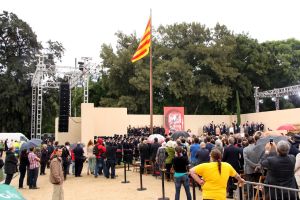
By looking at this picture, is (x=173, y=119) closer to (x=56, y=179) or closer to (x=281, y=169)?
(x=56, y=179)

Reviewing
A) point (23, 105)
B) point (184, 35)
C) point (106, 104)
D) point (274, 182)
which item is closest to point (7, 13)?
point (23, 105)

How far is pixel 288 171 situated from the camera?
514 centimetres

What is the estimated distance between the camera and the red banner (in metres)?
28.8

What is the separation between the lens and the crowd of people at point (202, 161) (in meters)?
4.83

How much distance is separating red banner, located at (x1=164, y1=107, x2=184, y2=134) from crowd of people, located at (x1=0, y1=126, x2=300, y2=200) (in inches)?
424

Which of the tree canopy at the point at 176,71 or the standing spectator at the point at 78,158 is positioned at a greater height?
the tree canopy at the point at 176,71

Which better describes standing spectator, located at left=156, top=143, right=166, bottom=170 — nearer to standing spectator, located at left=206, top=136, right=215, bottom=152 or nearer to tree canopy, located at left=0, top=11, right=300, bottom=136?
standing spectator, located at left=206, top=136, right=215, bottom=152

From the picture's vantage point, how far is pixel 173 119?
29062 mm

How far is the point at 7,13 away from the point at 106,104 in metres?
15.1

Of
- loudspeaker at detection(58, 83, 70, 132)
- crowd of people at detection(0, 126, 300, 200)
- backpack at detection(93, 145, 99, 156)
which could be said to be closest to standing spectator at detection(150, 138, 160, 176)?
crowd of people at detection(0, 126, 300, 200)

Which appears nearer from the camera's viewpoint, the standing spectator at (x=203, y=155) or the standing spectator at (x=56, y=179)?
the standing spectator at (x=56, y=179)

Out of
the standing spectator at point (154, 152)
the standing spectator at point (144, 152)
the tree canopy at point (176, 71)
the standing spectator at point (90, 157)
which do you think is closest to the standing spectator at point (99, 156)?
the standing spectator at point (90, 157)

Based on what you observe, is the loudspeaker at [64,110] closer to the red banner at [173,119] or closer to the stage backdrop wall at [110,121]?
the stage backdrop wall at [110,121]

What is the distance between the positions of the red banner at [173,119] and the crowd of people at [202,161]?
10.8m
